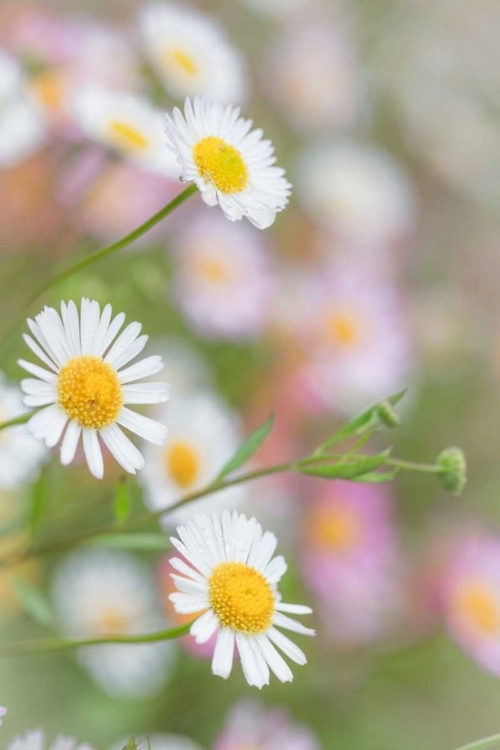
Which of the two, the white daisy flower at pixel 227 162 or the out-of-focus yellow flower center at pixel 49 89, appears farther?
the out-of-focus yellow flower center at pixel 49 89

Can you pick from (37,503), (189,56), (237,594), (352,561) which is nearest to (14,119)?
(189,56)

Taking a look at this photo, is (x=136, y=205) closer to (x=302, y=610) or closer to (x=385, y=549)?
(x=385, y=549)

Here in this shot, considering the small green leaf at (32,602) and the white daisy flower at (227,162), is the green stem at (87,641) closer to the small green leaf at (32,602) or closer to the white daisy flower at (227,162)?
the small green leaf at (32,602)

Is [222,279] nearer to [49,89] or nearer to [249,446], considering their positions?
[49,89]

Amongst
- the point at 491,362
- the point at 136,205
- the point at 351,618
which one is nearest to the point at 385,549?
the point at 351,618

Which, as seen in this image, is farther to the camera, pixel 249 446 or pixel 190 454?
pixel 190 454

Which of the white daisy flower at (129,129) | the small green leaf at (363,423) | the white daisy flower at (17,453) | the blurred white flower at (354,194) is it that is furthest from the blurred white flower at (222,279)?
the small green leaf at (363,423)
